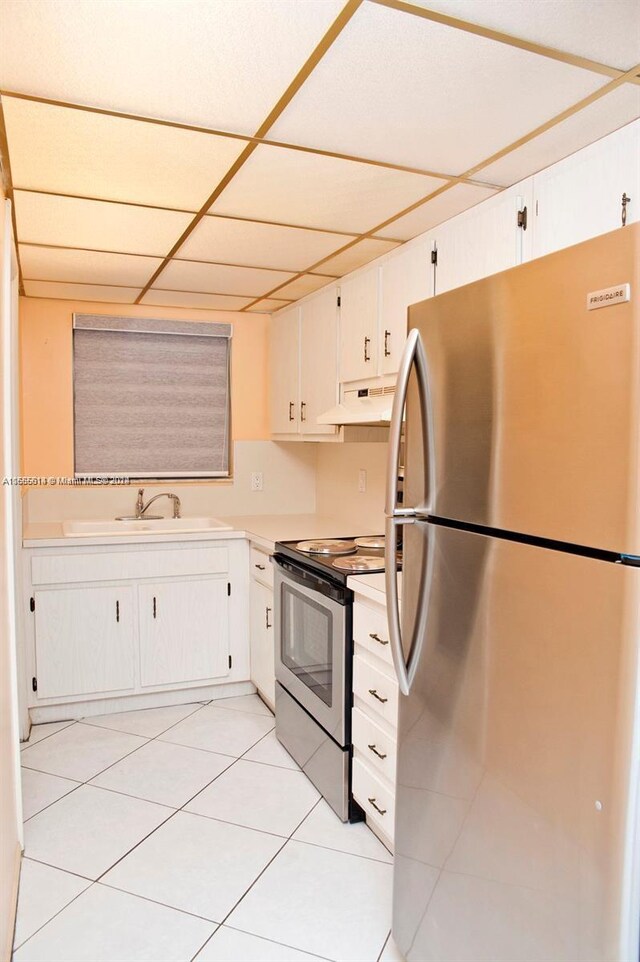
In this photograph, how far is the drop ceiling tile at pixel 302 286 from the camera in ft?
10.3


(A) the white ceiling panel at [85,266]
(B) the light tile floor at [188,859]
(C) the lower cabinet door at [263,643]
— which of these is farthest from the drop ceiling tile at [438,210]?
(B) the light tile floor at [188,859]

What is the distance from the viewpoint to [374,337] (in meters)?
2.72

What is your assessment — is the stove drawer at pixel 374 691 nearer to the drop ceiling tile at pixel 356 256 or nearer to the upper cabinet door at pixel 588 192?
the upper cabinet door at pixel 588 192

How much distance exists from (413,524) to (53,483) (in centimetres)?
270

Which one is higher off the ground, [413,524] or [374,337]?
[374,337]

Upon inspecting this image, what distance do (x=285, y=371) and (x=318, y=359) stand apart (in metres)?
0.49

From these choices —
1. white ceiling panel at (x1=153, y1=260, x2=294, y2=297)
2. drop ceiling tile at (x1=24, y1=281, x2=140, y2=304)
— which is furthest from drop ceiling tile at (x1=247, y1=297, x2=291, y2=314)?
drop ceiling tile at (x1=24, y1=281, x2=140, y2=304)

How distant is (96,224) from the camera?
239 cm

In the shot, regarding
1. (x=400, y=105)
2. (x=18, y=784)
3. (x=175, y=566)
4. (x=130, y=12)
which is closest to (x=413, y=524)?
(x=400, y=105)

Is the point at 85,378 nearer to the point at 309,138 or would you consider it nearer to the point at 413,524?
the point at 309,138

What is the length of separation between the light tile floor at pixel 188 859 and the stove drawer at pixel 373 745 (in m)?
0.30

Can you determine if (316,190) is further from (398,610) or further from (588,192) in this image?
(398,610)

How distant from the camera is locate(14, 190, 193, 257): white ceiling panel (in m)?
2.19

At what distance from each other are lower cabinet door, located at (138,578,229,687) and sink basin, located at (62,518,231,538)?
0.31 metres
